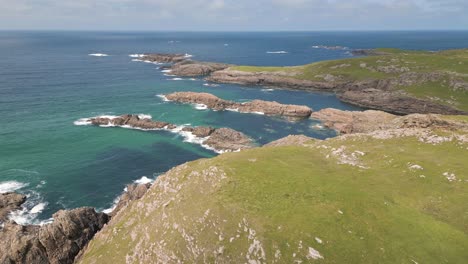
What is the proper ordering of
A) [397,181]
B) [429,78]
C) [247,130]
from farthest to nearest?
1. [429,78]
2. [247,130]
3. [397,181]

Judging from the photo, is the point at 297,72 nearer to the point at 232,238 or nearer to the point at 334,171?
the point at 334,171

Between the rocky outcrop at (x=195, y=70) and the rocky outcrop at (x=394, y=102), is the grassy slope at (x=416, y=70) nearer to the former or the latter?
the rocky outcrop at (x=394, y=102)

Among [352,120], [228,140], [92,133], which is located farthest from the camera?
[352,120]

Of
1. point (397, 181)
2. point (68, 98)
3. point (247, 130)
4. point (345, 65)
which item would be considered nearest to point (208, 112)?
point (247, 130)

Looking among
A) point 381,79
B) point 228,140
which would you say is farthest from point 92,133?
point 381,79

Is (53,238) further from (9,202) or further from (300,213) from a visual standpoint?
(300,213)

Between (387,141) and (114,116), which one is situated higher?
(387,141)
